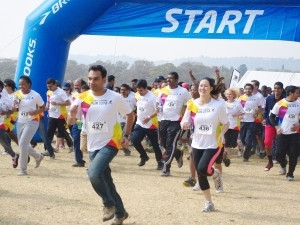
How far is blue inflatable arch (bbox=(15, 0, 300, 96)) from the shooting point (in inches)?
524

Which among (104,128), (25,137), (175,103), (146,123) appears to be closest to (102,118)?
(104,128)

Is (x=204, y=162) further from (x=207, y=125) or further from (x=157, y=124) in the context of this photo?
(x=157, y=124)

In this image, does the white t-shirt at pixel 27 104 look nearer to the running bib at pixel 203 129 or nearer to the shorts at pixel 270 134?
the running bib at pixel 203 129

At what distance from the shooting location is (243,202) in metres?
8.21

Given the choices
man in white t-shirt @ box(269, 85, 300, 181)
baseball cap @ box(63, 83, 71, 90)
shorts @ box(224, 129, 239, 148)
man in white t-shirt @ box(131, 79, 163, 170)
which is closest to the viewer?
man in white t-shirt @ box(269, 85, 300, 181)

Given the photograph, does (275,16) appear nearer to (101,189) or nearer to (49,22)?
(49,22)

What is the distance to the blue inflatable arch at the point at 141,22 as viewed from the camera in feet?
43.7

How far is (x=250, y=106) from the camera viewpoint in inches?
537

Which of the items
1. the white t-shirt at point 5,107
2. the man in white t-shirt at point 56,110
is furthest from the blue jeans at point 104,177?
the man in white t-shirt at point 56,110

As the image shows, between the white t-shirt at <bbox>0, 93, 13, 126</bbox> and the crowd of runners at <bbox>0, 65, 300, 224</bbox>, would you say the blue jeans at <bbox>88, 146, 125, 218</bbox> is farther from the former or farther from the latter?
the white t-shirt at <bbox>0, 93, 13, 126</bbox>

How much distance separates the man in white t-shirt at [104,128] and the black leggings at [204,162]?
1.20 meters

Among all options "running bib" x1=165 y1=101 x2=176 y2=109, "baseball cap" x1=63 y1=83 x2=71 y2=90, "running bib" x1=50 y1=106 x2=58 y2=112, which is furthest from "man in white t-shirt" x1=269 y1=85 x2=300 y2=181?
"baseball cap" x1=63 y1=83 x2=71 y2=90

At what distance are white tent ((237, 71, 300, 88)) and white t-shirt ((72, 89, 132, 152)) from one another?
68.0 ft

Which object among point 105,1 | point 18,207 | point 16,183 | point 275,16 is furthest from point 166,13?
point 18,207
